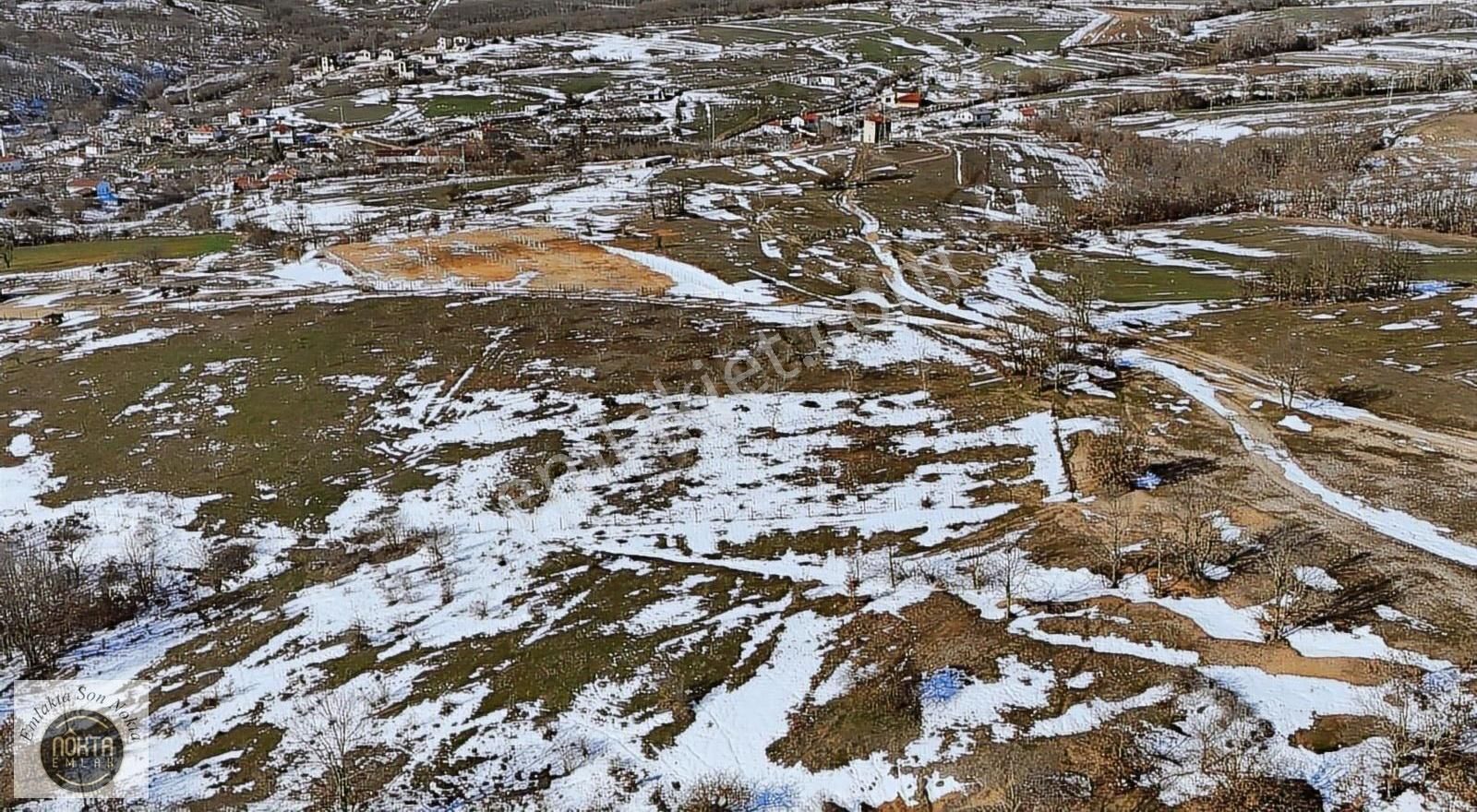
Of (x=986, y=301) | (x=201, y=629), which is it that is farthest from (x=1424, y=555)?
(x=201, y=629)

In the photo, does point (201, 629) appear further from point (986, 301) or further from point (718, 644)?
point (986, 301)

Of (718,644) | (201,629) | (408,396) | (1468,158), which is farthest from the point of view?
(1468,158)

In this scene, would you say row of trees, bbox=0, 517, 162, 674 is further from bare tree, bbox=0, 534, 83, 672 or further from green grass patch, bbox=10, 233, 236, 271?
green grass patch, bbox=10, 233, 236, 271

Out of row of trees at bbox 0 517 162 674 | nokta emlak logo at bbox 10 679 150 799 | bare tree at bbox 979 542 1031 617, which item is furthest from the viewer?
bare tree at bbox 979 542 1031 617

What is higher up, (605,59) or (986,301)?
(605,59)

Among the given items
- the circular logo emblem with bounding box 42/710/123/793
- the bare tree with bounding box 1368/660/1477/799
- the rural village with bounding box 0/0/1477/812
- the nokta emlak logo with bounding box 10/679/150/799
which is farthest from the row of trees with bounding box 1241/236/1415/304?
the circular logo emblem with bounding box 42/710/123/793

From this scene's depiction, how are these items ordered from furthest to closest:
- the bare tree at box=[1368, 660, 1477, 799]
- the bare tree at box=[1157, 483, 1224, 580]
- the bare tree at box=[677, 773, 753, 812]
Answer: the bare tree at box=[1157, 483, 1224, 580], the bare tree at box=[677, 773, 753, 812], the bare tree at box=[1368, 660, 1477, 799]

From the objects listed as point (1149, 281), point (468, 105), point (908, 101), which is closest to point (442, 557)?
point (1149, 281)
